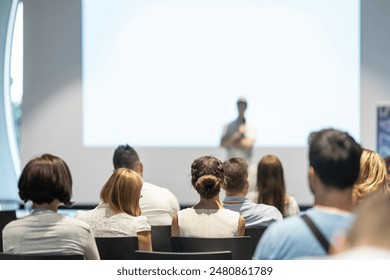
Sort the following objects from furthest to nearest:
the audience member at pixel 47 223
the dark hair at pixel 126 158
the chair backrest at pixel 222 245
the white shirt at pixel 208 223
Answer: the dark hair at pixel 126 158
the white shirt at pixel 208 223
the chair backrest at pixel 222 245
the audience member at pixel 47 223

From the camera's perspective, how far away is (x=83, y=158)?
962 centimetres

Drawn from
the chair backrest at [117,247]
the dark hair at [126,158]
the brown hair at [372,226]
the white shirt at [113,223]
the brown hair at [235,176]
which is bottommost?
the chair backrest at [117,247]

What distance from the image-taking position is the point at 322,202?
1928 millimetres

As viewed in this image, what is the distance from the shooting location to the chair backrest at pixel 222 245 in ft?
10.1

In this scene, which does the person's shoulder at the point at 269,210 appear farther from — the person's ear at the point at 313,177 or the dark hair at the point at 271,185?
the person's ear at the point at 313,177

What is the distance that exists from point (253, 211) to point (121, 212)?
2.75 feet

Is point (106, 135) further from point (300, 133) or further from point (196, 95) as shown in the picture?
point (300, 133)

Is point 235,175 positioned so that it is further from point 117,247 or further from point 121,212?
point 117,247

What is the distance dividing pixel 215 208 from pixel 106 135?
20.1 ft

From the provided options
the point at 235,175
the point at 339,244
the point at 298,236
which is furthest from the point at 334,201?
the point at 235,175

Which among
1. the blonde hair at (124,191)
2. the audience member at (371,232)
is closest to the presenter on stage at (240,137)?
the blonde hair at (124,191)

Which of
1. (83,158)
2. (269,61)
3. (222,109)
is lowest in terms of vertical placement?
(83,158)

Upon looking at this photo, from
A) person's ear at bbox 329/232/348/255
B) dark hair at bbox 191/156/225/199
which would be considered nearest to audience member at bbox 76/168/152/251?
dark hair at bbox 191/156/225/199
